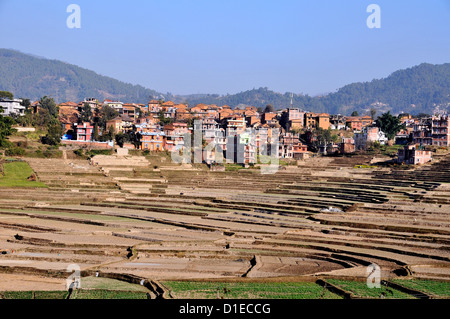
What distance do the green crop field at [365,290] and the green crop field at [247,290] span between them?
2.14 feet

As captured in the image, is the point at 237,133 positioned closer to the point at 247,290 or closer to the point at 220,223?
the point at 220,223

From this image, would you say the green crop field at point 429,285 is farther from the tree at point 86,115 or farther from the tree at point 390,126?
the tree at point 390,126

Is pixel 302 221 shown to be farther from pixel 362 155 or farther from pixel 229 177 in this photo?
pixel 362 155

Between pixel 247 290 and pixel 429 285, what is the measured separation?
18.6 ft

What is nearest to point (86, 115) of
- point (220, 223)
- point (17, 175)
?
point (17, 175)

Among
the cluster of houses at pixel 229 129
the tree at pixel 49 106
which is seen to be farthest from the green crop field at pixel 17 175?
the tree at pixel 49 106

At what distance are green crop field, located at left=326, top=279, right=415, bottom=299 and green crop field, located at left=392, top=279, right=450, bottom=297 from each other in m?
0.72

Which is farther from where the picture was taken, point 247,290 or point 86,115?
point 86,115

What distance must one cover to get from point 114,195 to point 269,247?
58.9ft

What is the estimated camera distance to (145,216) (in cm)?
3284

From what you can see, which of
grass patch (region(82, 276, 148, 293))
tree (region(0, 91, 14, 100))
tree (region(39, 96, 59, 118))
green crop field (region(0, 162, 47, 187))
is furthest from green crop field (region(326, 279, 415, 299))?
tree (region(0, 91, 14, 100))

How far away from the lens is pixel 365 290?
701 inches
